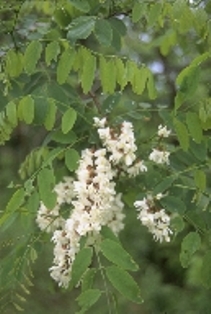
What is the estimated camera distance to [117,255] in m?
Answer: 1.13

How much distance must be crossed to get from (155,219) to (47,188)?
0.84 feet

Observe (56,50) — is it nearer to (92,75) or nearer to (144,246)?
(92,75)

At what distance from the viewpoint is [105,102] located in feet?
5.12

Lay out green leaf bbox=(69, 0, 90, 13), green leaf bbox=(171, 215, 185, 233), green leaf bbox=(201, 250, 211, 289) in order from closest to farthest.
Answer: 1. green leaf bbox=(201, 250, 211, 289)
2. green leaf bbox=(171, 215, 185, 233)
3. green leaf bbox=(69, 0, 90, 13)

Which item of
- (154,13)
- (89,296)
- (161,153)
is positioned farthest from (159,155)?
(89,296)

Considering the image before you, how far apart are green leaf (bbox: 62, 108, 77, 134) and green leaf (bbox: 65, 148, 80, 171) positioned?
0.06 metres

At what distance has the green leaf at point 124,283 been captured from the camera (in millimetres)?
1089

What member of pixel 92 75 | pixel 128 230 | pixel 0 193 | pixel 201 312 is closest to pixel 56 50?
pixel 92 75

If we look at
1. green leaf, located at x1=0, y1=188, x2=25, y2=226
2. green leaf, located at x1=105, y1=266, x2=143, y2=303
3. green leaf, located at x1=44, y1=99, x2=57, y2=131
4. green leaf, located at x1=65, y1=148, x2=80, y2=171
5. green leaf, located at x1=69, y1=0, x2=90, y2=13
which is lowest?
green leaf, located at x1=105, y1=266, x2=143, y2=303

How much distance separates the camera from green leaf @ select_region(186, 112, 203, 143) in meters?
1.28

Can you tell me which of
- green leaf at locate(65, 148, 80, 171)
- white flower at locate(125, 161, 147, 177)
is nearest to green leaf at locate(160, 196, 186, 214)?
white flower at locate(125, 161, 147, 177)

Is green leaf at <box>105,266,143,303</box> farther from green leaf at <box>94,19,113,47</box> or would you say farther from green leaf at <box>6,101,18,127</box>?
green leaf at <box>94,19,113,47</box>

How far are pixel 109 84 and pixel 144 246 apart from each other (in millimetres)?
1679

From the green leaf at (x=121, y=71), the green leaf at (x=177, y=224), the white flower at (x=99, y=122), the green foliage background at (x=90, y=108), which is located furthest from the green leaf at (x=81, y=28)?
the green leaf at (x=177, y=224)
